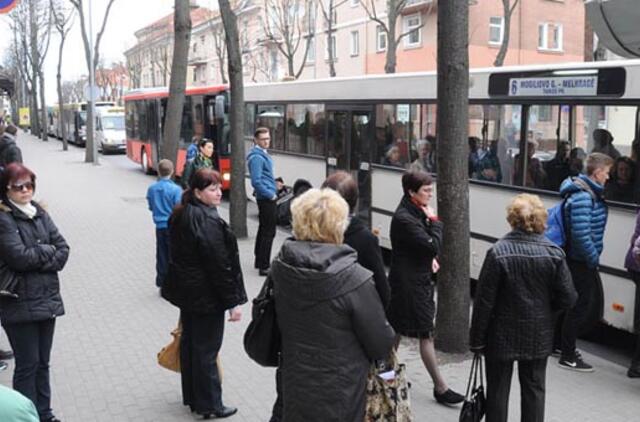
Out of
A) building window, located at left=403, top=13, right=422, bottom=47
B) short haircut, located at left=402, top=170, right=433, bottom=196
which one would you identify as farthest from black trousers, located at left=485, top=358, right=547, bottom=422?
building window, located at left=403, top=13, right=422, bottom=47

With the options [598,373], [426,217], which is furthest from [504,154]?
[426,217]

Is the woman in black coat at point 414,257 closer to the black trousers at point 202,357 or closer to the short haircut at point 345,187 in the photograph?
the short haircut at point 345,187

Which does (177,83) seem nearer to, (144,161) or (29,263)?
(29,263)

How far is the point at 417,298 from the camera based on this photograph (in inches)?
209

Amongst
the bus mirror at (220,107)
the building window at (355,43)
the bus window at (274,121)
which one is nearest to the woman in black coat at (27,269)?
the bus window at (274,121)

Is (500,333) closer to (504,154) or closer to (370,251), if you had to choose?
(370,251)

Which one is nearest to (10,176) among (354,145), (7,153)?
(7,153)

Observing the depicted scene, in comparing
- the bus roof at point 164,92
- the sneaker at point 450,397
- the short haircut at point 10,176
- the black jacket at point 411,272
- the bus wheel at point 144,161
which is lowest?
the sneaker at point 450,397

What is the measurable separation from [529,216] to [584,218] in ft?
7.13

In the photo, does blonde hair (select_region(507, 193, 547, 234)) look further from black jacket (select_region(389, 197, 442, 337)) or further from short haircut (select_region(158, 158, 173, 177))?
short haircut (select_region(158, 158, 173, 177))

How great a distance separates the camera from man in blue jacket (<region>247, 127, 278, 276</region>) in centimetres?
956

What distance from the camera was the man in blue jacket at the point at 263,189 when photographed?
9562 mm

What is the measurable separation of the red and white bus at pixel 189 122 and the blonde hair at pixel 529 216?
477 inches

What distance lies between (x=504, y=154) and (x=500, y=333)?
15.1 feet
